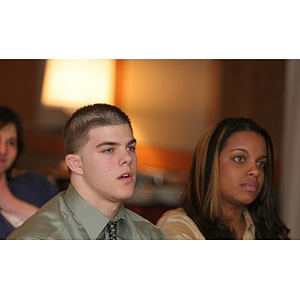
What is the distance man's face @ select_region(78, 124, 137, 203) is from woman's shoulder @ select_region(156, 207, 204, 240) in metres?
0.14

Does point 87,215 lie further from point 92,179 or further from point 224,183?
point 224,183

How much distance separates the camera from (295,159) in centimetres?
185

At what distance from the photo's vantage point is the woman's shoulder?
1.26 metres

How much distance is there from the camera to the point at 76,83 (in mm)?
1907

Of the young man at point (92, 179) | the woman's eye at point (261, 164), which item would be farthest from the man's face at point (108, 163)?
the woman's eye at point (261, 164)

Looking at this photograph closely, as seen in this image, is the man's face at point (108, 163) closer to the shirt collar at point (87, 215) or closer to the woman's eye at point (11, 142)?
the shirt collar at point (87, 215)

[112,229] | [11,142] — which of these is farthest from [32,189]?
[112,229]

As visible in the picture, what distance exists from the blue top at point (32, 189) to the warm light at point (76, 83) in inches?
6.8

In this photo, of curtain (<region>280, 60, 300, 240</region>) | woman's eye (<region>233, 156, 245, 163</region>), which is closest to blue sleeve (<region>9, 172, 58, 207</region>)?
woman's eye (<region>233, 156, 245, 163</region>)

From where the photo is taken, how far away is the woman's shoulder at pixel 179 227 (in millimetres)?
1262

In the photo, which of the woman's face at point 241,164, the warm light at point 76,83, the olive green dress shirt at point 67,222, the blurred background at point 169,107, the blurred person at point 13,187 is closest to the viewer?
the olive green dress shirt at point 67,222
